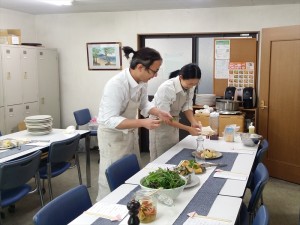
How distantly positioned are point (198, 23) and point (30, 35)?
9.18ft

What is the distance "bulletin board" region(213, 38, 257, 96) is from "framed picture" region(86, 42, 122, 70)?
156 centimetres

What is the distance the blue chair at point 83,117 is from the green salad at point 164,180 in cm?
335

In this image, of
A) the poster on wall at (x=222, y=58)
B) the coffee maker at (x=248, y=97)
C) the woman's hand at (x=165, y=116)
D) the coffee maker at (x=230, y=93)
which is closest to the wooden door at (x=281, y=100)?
the coffee maker at (x=248, y=97)

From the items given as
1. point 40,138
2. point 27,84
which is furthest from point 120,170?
Answer: point 27,84

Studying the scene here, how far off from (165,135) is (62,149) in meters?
1.01

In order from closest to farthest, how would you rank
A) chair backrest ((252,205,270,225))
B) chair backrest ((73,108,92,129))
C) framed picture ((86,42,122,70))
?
chair backrest ((252,205,270,225)), chair backrest ((73,108,92,129)), framed picture ((86,42,122,70))

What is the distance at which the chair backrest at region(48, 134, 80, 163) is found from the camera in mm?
3096

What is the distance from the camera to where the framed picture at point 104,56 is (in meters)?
5.33

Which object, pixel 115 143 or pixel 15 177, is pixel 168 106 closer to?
pixel 115 143

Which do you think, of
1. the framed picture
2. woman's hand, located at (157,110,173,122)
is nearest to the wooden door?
woman's hand, located at (157,110,173,122)

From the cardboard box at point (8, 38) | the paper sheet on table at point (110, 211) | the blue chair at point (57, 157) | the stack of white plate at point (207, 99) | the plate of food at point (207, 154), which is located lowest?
the blue chair at point (57, 157)

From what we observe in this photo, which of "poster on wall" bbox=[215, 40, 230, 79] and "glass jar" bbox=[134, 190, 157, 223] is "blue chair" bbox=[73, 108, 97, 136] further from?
"glass jar" bbox=[134, 190, 157, 223]

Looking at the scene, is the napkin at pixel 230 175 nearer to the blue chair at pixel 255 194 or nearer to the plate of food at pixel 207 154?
the blue chair at pixel 255 194

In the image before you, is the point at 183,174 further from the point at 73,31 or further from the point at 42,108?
the point at 73,31
